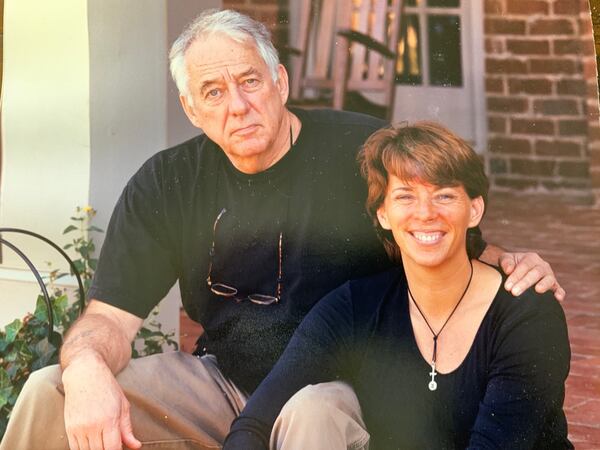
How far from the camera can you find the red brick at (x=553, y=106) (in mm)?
2723

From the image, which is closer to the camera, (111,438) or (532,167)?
(111,438)

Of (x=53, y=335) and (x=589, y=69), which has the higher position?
(x=589, y=69)

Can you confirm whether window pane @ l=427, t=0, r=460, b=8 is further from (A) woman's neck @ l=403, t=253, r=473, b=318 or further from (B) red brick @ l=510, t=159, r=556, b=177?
(A) woman's neck @ l=403, t=253, r=473, b=318

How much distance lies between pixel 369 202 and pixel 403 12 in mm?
476

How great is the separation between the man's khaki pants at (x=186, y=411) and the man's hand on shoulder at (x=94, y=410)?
27mm

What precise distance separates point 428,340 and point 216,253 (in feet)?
1.79

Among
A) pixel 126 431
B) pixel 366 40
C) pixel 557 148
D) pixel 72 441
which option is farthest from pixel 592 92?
pixel 72 441

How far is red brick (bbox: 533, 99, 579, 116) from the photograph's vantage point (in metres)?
2.72

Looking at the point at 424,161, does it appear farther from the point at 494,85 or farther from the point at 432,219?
the point at 494,85

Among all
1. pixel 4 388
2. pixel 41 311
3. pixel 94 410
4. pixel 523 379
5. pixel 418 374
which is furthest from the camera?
pixel 41 311

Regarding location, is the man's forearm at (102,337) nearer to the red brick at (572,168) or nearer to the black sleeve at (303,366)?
the black sleeve at (303,366)

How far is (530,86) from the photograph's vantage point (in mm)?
2715

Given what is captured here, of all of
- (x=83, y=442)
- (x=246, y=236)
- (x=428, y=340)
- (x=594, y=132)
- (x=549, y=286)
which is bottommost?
(x=83, y=442)

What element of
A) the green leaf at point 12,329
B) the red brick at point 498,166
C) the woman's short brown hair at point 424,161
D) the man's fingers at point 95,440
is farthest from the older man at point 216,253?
the green leaf at point 12,329
